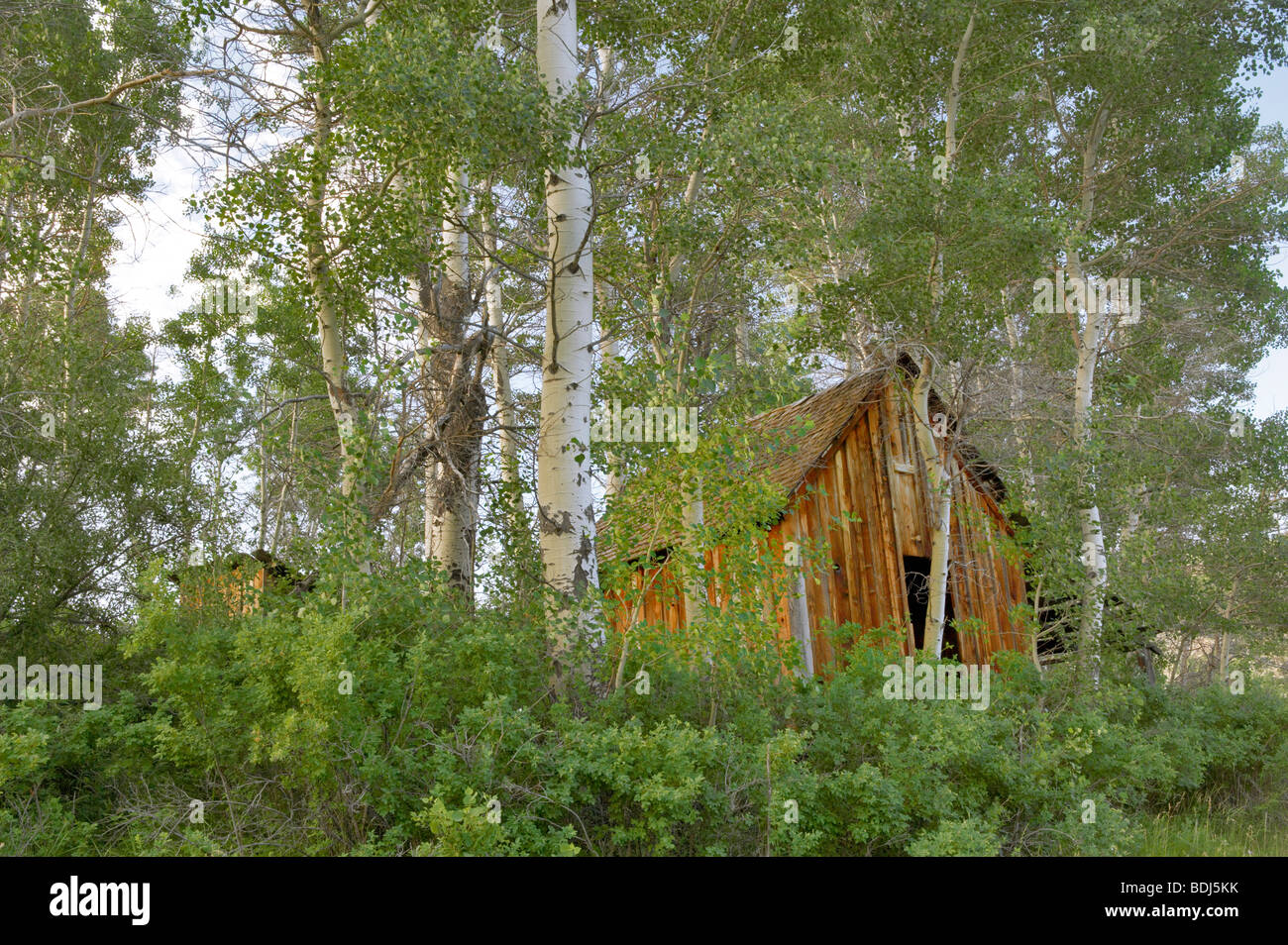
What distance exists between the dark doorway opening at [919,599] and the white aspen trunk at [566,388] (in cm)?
802

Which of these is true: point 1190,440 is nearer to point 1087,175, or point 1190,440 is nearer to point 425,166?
point 1087,175

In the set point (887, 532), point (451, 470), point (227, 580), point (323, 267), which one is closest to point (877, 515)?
point (887, 532)

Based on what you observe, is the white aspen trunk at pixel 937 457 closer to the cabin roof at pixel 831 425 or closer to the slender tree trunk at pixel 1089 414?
the cabin roof at pixel 831 425

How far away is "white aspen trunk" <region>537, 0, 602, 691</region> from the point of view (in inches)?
314

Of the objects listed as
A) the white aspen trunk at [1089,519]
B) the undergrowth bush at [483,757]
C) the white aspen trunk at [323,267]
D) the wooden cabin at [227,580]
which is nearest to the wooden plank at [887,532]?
the white aspen trunk at [1089,519]

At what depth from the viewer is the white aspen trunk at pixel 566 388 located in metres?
7.97

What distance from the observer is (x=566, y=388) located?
8.36 meters

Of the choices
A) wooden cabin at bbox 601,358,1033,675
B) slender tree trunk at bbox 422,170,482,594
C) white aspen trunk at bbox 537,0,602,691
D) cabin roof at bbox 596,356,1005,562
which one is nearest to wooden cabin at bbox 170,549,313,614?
slender tree trunk at bbox 422,170,482,594

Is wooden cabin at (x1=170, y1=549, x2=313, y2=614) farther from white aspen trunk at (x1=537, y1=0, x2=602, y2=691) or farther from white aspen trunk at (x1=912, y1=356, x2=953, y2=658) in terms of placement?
white aspen trunk at (x1=912, y1=356, x2=953, y2=658)

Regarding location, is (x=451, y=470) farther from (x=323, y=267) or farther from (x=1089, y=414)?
(x=1089, y=414)

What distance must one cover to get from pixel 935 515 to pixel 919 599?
3813 millimetres

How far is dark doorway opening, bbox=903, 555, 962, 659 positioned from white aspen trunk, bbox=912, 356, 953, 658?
186cm

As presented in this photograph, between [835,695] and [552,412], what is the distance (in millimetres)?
3660
